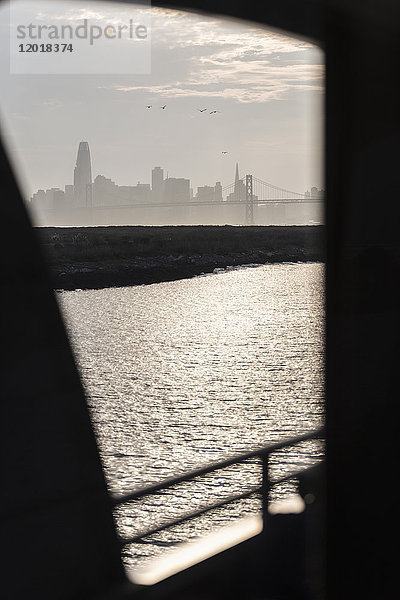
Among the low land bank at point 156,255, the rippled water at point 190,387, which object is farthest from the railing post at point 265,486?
the low land bank at point 156,255

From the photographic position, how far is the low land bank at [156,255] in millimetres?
61531

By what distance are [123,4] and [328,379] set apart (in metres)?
3.62

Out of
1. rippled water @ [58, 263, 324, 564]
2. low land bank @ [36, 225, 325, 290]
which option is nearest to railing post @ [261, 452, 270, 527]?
rippled water @ [58, 263, 324, 564]

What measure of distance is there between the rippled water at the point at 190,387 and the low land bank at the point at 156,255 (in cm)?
706

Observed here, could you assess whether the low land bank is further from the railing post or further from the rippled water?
the railing post

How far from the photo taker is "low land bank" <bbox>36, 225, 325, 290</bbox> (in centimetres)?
6153

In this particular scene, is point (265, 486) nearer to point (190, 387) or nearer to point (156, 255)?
point (190, 387)

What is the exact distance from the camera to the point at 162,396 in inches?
832

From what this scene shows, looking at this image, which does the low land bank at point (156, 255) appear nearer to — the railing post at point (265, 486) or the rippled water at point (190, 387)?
the rippled water at point (190, 387)

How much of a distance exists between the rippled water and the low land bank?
7.06 metres

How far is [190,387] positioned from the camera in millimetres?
22250

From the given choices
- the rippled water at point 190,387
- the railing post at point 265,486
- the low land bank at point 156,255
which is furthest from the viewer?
the low land bank at point 156,255

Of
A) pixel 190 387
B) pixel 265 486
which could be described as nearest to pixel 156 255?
pixel 190 387

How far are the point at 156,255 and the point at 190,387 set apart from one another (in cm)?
5733
